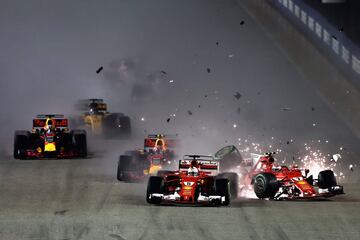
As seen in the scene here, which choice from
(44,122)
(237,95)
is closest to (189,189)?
(44,122)

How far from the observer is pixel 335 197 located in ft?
91.4

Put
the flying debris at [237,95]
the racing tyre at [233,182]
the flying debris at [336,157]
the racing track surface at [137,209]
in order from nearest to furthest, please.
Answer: the racing track surface at [137,209]
the racing tyre at [233,182]
the flying debris at [336,157]
the flying debris at [237,95]

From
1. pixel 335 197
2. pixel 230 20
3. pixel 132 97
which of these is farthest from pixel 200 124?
pixel 230 20

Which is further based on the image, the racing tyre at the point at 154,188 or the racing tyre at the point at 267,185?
the racing tyre at the point at 267,185

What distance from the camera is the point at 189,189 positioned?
Answer: 84.7 ft

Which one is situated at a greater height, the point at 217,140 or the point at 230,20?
the point at 230,20

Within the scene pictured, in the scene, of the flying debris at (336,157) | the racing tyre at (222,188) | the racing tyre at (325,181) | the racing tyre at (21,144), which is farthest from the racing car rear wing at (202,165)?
the racing tyre at (21,144)

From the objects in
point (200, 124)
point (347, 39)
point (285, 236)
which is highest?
point (347, 39)

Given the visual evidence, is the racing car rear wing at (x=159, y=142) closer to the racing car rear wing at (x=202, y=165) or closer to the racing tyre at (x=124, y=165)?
the racing tyre at (x=124, y=165)

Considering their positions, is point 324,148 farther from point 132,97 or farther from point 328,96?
point 132,97

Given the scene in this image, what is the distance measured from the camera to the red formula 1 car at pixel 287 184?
26719mm

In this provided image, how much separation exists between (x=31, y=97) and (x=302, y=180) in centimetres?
4238

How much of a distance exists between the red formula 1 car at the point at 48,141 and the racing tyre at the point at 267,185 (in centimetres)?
1266

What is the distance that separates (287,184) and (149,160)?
5.79m
